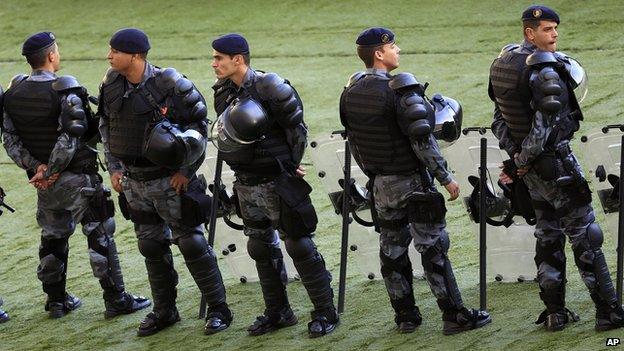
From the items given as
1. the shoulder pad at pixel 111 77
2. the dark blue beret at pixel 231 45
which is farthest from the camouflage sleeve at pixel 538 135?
the shoulder pad at pixel 111 77

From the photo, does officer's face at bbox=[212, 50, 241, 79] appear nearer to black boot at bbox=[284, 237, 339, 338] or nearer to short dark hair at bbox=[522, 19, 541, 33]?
black boot at bbox=[284, 237, 339, 338]

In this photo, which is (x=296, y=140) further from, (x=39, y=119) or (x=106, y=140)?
(x=39, y=119)

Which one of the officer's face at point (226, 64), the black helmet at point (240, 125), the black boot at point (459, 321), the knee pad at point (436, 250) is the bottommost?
the black boot at point (459, 321)

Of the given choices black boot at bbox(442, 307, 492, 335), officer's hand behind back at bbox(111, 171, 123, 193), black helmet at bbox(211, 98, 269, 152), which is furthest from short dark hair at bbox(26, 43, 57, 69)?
black boot at bbox(442, 307, 492, 335)

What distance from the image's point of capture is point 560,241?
649 cm

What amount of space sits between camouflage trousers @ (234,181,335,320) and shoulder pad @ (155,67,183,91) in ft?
1.98

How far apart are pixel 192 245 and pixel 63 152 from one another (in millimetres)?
930

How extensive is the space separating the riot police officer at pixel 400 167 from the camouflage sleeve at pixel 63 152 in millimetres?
1627

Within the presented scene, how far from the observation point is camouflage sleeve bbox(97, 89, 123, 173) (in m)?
7.19

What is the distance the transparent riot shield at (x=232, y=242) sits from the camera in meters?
7.84

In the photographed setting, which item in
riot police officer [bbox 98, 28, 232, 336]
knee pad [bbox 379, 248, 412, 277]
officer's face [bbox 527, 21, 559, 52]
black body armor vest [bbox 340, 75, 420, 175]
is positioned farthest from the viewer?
riot police officer [bbox 98, 28, 232, 336]

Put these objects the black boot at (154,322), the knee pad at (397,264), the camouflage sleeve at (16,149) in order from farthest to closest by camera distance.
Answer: the camouflage sleeve at (16,149) → the black boot at (154,322) → the knee pad at (397,264)

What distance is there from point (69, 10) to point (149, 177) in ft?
30.2

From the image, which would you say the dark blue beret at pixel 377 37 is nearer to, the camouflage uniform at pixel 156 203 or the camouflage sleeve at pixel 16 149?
the camouflage uniform at pixel 156 203
